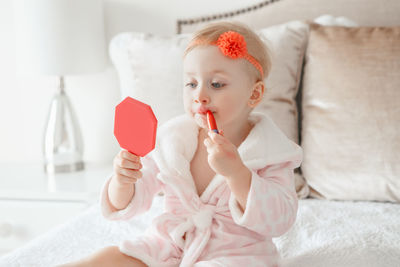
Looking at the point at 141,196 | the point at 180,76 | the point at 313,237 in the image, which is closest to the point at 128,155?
the point at 141,196

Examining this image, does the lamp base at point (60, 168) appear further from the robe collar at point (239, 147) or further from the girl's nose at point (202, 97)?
the girl's nose at point (202, 97)

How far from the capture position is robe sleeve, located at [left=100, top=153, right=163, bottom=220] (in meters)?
0.99

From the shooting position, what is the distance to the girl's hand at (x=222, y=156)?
0.83m

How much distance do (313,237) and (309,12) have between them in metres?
0.96

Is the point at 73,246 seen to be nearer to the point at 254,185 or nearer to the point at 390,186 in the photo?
the point at 254,185

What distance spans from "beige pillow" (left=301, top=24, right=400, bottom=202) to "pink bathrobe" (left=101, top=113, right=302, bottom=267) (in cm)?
42

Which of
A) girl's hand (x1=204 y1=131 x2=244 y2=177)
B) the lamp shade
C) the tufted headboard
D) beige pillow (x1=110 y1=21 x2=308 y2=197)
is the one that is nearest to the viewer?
girl's hand (x1=204 y1=131 x2=244 y2=177)

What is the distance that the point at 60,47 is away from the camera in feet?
5.95

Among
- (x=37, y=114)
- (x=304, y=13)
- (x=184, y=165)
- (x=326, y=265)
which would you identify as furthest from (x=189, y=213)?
(x=37, y=114)

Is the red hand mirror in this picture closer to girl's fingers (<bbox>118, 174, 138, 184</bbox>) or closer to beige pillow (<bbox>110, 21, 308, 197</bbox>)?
girl's fingers (<bbox>118, 174, 138, 184</bbox>)

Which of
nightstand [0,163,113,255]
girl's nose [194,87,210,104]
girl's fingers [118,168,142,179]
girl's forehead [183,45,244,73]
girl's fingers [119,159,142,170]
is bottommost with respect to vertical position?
nightstand [0,163,113,255]

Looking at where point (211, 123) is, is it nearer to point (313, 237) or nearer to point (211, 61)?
point (211, 61)

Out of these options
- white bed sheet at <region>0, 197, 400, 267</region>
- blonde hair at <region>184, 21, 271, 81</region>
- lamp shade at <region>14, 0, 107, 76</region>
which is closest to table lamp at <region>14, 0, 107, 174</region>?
lamp shade at <region>14, 0, 107, 76</region>

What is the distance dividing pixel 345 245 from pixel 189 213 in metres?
0.36
